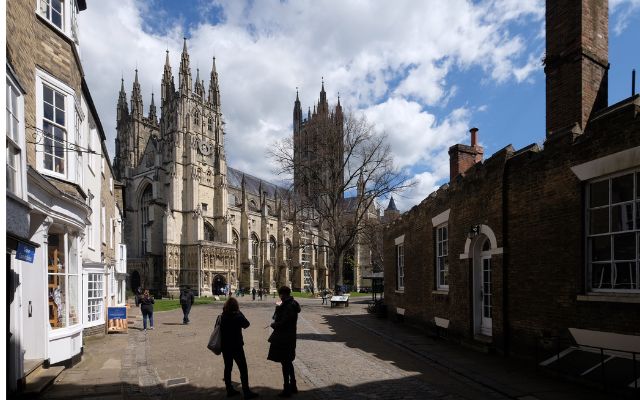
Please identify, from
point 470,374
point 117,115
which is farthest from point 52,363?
point 117,115

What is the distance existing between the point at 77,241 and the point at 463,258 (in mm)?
9431

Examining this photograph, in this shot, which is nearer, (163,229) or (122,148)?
(163,229)

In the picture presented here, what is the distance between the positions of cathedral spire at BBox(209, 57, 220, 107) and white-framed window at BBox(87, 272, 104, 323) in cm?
5149

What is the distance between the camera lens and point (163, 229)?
4972 centimetres

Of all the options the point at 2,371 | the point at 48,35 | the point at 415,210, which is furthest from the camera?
the point at 415,210

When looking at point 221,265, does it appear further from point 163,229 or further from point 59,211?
point 59,211

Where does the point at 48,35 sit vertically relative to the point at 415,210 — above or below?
above

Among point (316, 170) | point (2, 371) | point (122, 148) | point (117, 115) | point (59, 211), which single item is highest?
point (117, 115)

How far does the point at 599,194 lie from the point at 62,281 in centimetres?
1099

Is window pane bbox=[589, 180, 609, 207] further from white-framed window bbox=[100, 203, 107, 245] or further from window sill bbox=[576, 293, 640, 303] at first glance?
white-framed window bbox=[100, 203, 107, 245]

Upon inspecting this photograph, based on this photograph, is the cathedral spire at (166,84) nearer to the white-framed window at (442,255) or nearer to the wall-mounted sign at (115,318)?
the wall-mounted sign at (115,318)

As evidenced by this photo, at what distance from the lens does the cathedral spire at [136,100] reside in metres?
64.9

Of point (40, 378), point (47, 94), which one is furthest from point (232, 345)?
point (47, 94)

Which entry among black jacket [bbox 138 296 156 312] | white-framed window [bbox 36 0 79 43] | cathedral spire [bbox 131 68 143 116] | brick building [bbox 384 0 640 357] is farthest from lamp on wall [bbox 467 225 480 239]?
cathedral spire [bbox 131 68 143 116]
